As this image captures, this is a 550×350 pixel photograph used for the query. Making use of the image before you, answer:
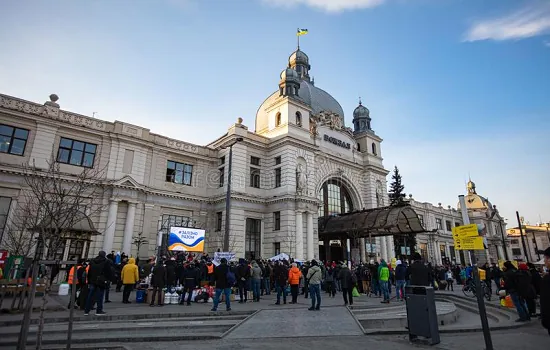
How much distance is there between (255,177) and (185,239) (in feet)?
38.0

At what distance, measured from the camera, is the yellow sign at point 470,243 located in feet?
23.1

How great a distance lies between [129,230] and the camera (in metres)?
24.7

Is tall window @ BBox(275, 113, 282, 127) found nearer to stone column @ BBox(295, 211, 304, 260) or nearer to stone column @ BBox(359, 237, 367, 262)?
stone column @ BBox(295, 211, 304, 260)

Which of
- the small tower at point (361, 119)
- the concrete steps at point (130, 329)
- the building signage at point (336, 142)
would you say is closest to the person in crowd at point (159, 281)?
the concrete steps at point (130, 329)

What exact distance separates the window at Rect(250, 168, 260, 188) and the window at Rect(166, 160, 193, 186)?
227 inches

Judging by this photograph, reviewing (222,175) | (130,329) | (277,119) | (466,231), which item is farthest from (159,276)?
(277,119)

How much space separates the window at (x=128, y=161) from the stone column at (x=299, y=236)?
14.7 meters

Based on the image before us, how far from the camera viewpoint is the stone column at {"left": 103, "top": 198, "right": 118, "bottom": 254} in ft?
77.2

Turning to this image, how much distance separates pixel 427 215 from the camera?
5909 centimetres

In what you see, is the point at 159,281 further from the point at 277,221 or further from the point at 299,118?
the point at 299,118

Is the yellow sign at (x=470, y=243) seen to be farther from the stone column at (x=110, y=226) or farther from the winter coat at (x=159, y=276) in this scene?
the stone column at (x=110, y=226)

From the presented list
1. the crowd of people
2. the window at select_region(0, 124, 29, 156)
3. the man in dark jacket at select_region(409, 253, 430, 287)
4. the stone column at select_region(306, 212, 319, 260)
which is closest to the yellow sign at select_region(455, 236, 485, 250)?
the crowd of people

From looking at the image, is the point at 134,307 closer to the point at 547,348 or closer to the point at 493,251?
the point at 547,348

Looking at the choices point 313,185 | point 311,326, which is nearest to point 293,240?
point 313,185
